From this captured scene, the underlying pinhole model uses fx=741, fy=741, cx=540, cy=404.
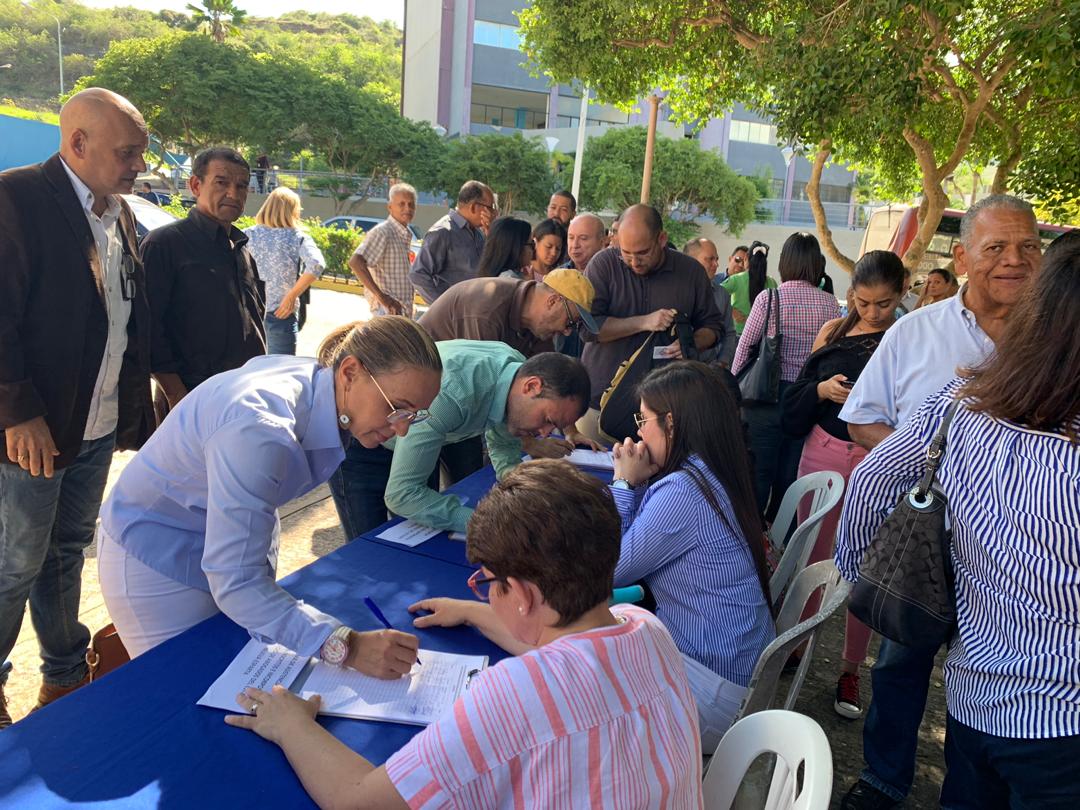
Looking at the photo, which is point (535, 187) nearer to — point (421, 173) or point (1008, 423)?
point (421, 173)

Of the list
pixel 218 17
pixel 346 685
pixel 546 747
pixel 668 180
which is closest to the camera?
pixel 546 747

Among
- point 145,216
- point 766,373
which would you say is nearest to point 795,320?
point 766,373

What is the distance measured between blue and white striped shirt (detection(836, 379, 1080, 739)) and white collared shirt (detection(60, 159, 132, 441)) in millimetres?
2509

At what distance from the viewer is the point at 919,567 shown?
5.46 feet

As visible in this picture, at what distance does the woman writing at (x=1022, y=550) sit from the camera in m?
1.37

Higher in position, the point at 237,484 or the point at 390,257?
the point at 390,257

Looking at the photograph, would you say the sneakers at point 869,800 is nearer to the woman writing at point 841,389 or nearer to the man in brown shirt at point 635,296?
the woman writing at point 841,389

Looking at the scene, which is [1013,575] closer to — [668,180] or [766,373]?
[766,373]

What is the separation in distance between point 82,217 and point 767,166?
36.6 metres

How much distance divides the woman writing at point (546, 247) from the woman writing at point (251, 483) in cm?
340

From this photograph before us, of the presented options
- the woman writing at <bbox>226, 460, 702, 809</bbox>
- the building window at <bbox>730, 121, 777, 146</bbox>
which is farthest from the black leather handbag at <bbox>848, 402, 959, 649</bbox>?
the building window at <bbox>730, 121, 777, 146</bbox>

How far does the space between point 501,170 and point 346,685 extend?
2664 cm

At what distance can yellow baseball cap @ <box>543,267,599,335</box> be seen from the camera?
330 cm

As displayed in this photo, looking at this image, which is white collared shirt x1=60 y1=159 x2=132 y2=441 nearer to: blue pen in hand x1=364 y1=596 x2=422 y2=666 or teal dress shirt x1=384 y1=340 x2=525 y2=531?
teal dress shirt x1=384 y1=340 x2=525 y2=531
